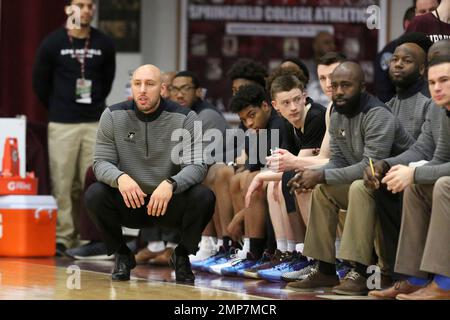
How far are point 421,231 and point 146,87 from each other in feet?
6.08

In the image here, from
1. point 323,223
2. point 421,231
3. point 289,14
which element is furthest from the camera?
point 289,14

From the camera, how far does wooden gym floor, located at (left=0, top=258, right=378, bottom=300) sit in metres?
4.79

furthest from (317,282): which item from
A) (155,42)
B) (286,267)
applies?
Answer: (155,42)

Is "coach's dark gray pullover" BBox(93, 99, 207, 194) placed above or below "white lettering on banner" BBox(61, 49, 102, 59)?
below

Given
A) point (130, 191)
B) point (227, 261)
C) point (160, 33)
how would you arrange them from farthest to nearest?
point (160, 33)
point (227, 261)
point (130, 191)

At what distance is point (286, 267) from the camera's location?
226 inches

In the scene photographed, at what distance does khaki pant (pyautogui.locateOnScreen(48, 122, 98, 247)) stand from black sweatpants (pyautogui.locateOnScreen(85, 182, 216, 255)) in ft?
7.27

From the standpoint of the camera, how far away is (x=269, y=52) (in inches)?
355

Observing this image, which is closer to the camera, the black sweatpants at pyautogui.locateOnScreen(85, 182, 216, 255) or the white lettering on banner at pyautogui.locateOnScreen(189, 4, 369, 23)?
the black sweatpants at pyautogui.locateOnScreen(85, 182, 216, 255)

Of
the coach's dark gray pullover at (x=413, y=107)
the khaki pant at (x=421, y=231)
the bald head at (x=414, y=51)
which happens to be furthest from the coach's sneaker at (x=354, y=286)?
the bald head at (x=414, y=51)

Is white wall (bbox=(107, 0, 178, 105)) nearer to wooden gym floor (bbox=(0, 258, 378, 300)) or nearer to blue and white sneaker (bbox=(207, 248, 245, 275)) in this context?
wooden gym floor (bbox=(0, 258, 378, 300))

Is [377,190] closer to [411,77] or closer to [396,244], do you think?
[396,244]

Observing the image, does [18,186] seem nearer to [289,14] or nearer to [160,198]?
[160,198]

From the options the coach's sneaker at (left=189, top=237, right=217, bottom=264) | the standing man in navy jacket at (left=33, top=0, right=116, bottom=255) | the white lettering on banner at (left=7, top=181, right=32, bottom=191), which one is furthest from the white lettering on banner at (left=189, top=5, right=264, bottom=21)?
the coach's sneaker at (left=189, top=237, right=217, bottom=264)
